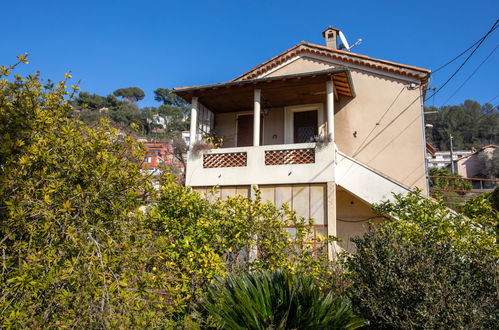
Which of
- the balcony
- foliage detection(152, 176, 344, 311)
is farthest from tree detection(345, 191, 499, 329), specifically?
the balcony

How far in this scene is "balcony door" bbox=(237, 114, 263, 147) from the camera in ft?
47.1

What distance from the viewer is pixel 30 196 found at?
11.0 ft

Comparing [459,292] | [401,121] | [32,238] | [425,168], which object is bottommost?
[459,292]

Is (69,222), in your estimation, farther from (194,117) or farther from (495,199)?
(495,199)

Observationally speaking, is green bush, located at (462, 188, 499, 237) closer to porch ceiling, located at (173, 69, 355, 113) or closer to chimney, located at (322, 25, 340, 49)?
porch ceiling, located at (173, 69, 355, 113)

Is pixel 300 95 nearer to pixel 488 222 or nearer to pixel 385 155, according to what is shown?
pixel 385 155

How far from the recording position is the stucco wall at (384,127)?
12.0 m

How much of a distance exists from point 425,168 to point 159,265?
9857 mm

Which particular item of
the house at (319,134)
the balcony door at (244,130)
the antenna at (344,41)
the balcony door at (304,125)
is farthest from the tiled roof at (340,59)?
the balcony door at (304,125)

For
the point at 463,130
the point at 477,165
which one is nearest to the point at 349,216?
the point at 477,165

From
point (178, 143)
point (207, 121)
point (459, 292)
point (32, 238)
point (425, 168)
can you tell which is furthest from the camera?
point (178, 143)

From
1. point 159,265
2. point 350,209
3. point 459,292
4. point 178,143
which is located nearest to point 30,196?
point 159,265

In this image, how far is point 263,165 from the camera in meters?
11.3

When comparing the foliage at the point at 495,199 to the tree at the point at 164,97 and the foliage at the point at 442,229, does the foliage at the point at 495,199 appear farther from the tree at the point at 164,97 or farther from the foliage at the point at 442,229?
the tree at the point at 164,97
